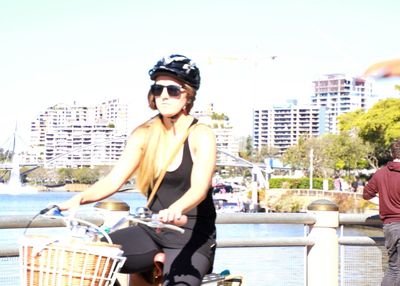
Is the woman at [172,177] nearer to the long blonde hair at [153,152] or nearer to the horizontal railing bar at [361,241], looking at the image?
the long blonde hair at [153,152]

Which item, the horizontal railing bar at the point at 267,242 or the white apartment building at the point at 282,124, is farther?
the white apartment building at the point at 282,124

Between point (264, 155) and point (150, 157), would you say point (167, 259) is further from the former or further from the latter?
point (264, 155)

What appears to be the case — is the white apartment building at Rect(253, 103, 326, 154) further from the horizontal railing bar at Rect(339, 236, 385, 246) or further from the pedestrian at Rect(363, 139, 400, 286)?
the pedestrian at Rect(363, 139, 400, 286)

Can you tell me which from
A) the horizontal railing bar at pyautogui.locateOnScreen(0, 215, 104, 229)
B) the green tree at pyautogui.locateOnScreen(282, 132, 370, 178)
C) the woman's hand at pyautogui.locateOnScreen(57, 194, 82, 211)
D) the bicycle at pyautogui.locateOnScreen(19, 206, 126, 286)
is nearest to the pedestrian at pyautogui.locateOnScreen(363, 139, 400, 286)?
the horizontal railing bar at pyautogui.locateOnScreen(0, 215, 104, 229)

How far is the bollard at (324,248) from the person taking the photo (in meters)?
8.10

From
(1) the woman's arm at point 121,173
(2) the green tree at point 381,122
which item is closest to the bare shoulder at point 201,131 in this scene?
(1) the woman's arm at point 121,173

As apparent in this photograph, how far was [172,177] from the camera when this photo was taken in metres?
4.54

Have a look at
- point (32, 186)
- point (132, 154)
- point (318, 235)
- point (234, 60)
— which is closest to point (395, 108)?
point (318, 235)

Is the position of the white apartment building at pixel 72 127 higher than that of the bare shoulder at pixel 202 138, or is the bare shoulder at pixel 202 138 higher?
the white apartment building at pixel 72 127

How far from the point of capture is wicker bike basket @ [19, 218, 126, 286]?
12.1ft

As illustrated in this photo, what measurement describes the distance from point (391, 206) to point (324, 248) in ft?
2.24

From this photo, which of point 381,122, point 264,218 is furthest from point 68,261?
point 381,122

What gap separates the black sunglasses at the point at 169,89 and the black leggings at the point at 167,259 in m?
0.69

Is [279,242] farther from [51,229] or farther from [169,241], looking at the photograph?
[169,241]
